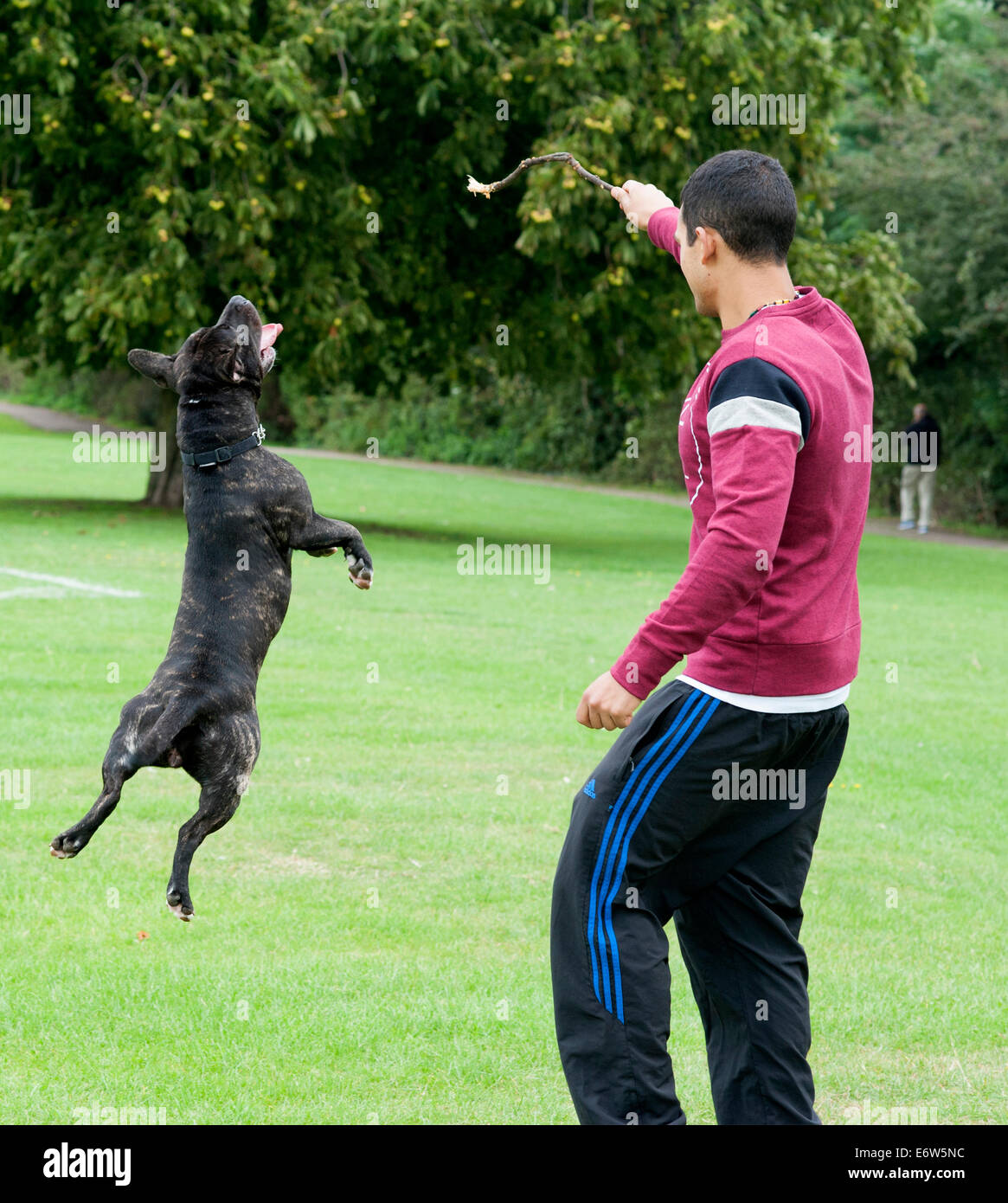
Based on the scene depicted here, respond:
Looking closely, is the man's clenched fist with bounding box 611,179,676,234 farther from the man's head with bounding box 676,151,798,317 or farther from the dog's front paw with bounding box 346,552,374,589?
the dog's front paw with bounding box 346,552,374,589

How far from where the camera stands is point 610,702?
3.49m

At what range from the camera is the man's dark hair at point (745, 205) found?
11.9 ft

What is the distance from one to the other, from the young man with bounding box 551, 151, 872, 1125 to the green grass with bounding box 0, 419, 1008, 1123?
1361mm

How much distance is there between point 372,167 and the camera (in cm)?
2333

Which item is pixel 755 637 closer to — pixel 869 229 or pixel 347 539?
pixel 347 539

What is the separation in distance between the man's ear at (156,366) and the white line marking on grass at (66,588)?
13.7 meters

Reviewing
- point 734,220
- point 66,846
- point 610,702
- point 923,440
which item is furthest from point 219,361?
point 923,440

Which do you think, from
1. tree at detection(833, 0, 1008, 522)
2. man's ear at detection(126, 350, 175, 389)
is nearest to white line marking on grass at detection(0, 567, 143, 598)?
man's ear at detection(126, 350, 175, 389)

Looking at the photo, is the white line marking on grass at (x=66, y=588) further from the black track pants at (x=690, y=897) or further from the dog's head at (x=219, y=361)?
the dog's head at (x=219, y=361)

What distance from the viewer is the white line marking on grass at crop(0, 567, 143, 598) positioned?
1584 cm

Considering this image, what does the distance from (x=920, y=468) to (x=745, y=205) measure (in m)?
30.8

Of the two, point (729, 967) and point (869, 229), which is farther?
point (869, 229)

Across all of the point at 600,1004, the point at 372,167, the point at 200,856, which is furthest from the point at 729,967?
the point at 372,167
